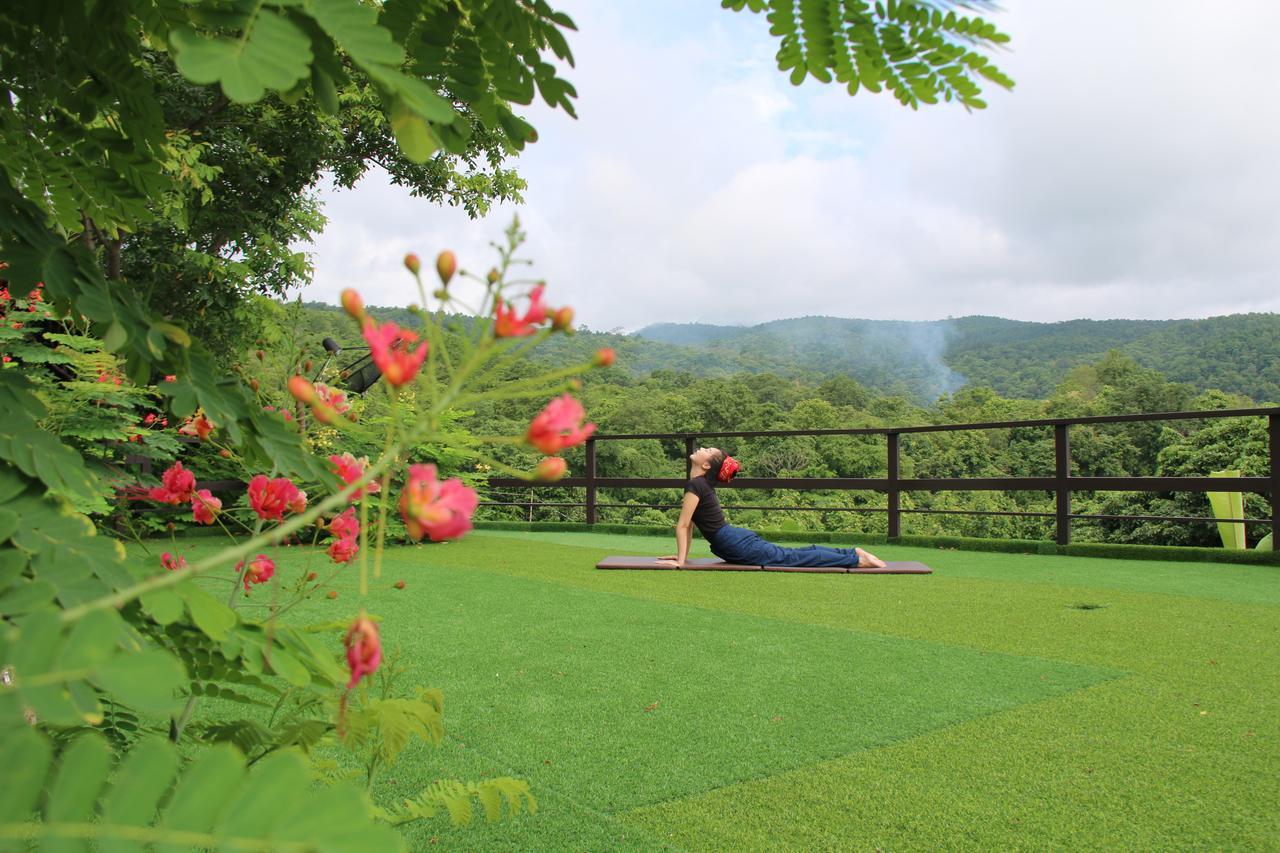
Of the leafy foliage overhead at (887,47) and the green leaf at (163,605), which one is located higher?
the leafy foliage overhead at (887,47)

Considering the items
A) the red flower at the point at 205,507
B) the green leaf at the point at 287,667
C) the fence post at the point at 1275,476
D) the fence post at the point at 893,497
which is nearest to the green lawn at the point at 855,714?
the red flower at the point at 205,507

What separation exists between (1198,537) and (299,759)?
1198 cm

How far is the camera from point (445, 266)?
48cm

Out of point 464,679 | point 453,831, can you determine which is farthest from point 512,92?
point 464,679

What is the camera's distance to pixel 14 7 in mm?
789

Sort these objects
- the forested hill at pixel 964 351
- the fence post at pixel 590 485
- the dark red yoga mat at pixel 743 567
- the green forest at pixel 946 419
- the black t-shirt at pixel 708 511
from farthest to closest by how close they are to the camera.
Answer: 1. the forested hill at pixel 964 351
2. the green forest at pixel 946 419
3. the fence post at pixel 590 485
4. the black t-shirt at pixel 708 511
5. the dark red yoga mat at pixel 743 567

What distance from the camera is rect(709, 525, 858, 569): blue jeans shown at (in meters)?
5.75

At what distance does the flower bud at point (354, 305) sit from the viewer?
0.48 metres

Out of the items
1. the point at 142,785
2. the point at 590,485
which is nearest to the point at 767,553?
the point at 590,485

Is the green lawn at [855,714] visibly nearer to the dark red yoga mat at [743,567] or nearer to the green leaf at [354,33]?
the dark red yoga mat at [743,567]

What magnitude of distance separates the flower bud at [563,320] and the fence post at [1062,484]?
23.8 feet

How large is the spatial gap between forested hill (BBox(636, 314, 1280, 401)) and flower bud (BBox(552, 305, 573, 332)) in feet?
86.6

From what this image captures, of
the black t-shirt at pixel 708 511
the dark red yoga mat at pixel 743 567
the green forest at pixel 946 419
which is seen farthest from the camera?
the green forest at pixel 946 419

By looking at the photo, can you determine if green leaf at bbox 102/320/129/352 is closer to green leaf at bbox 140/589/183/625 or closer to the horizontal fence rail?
green leaf at bbox 140/589/183/625
